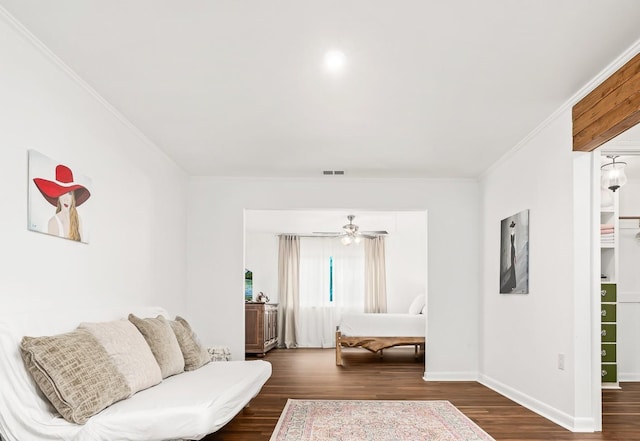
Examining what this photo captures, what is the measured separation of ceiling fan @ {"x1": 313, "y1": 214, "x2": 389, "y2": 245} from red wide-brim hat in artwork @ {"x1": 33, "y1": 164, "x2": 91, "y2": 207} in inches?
241

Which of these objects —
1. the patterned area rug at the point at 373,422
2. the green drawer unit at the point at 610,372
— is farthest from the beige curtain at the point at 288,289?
the green drawer unit at the point at 610,372

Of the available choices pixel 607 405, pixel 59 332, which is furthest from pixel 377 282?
pixel 59 332

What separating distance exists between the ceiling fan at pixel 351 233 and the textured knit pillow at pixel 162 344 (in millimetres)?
5529

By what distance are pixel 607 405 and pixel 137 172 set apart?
4.74 meters

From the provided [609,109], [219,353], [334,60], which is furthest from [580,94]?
[219,353]

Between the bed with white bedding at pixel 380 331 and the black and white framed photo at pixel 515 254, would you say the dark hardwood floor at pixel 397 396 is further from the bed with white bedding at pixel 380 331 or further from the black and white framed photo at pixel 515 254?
the black and white framed photo at pixel 515 254

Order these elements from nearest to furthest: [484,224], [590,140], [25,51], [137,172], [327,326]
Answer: [25,51]
[590,140]
[137,172]
[484,224]
[327,326]

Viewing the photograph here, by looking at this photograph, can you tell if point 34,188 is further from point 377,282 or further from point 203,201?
point 377,282

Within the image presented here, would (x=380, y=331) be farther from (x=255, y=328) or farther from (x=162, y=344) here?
(x=162, y=344)

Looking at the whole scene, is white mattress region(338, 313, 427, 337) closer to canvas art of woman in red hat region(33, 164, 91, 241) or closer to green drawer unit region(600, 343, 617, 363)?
green drawer unit region(600, 343, 617, 363)

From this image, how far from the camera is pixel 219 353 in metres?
6.39

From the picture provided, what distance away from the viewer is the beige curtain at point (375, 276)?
1167 cm

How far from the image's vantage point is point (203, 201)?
23.6ft

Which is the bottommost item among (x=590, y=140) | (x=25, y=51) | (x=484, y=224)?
(x=484, y=224)
